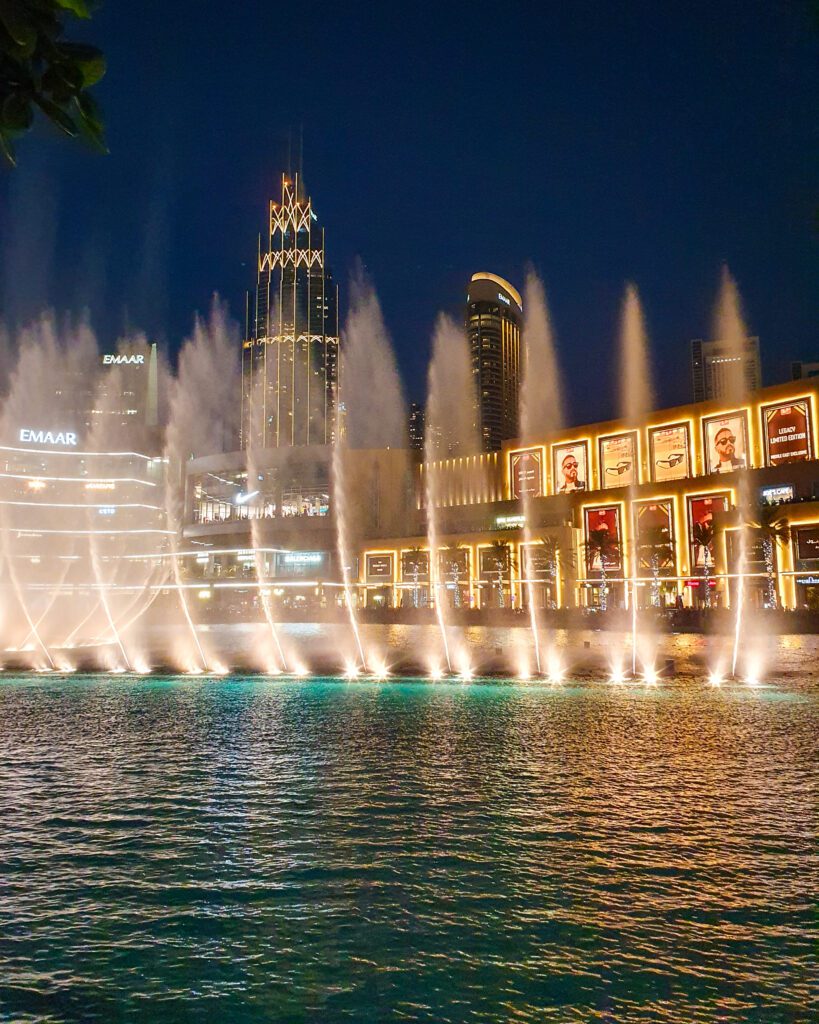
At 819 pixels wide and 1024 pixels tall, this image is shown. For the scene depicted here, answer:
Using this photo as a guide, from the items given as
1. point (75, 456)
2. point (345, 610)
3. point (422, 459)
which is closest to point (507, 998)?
point (345, 610)

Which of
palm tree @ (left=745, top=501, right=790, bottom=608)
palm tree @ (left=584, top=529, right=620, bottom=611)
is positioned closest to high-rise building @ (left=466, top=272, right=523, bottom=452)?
palm tree @ (left=584, top=529, right=620, bottom=611)

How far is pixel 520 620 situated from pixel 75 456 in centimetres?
→ 6545

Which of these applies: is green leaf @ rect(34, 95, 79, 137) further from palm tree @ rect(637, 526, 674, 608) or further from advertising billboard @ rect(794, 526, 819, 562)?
palm tree @ rect(637, 526, 674, 608)

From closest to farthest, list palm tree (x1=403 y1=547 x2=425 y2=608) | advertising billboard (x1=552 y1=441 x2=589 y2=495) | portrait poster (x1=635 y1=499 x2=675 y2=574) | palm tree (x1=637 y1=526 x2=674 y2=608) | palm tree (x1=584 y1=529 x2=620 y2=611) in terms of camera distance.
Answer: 1. palm tree (x1=637 y1=526 x2=674 y2=608)
2. portrait poster (x1=635 y1=499 x2=675 y2=574)
3. palm tree (x1=584 y1=529 x2=620 y2=611)
4. advertising billboard (x1=552 y1=441 x2=589 y2=495)
5. palm tree (x1=403 y1=547 x2=425 y2=608)

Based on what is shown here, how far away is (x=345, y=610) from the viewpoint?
73375 mm

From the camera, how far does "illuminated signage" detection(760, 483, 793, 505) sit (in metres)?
63.8

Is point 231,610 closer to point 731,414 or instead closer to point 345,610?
point 345,610

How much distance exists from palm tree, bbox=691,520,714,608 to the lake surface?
55.1 m

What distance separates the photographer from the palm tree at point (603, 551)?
73.3m

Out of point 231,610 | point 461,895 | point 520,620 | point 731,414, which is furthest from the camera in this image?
point 231,610

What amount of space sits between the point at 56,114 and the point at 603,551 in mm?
73379

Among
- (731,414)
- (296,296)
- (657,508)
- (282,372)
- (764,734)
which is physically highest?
(296,296)

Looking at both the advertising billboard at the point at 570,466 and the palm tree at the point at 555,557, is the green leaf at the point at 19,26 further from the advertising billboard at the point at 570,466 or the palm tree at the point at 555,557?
the advertising billboard at the point at 570,466

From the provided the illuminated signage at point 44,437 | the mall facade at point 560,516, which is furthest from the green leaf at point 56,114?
the illuminated signage at point 44,437
